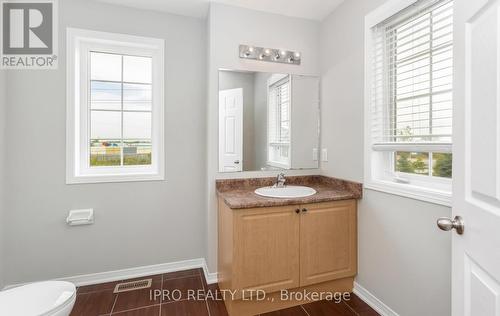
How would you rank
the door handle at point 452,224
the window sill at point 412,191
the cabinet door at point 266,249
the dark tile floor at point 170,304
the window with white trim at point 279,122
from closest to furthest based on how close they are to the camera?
the door handle at point 452,224 → the window sill at point 412,191 → the cabinet door at point 266,249 → the dark tile floor at point 170,304 → the window with white trim at point 279,122

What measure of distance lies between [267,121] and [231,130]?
366mm

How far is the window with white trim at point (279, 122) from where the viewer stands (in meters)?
2.31

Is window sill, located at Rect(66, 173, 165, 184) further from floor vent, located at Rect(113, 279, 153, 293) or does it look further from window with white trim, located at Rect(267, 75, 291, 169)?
window with white trim, located at Rect(267, 75, 291, 169)

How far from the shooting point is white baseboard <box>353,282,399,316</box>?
1722 millimetres

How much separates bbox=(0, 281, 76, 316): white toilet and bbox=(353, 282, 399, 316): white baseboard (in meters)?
1.98

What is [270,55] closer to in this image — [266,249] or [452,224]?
[266,249]

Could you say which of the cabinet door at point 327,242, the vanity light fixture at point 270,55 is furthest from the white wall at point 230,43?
the cabinet door at point 327,242

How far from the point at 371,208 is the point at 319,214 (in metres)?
0.41

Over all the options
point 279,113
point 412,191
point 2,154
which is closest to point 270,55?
point 279,113

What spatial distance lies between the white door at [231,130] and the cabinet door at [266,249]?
2.09ft

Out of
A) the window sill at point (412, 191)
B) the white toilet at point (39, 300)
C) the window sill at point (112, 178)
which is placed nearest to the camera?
the white toilet at point (39, 300)

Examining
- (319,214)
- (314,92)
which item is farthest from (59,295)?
(314,92)

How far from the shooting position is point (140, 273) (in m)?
2.25

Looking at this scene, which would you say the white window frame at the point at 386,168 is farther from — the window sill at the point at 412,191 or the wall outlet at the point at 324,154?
the wall outlet at the point at 324,154
